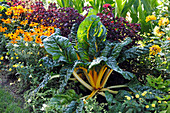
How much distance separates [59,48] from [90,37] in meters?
0.46

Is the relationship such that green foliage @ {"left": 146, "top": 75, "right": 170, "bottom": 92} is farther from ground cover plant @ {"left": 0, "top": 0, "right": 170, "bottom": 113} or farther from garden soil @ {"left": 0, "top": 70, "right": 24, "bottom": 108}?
garden soil @ {"left": 0, "top": 70, "right": 24, "bottom": 108}

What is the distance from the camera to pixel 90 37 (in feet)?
8.36

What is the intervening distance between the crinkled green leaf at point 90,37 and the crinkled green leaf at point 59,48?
0.17m

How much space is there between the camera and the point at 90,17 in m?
2.43

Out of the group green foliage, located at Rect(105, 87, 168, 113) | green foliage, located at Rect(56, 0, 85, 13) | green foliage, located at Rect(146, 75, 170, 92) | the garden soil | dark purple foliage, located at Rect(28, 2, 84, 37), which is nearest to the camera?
green foliage, located at Rect(105, 87, 168, 113)

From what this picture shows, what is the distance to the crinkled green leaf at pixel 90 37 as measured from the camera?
8.21ft

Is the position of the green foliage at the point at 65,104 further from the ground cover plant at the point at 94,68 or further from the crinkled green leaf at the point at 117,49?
the crinkled green leaf at the point at 117,49

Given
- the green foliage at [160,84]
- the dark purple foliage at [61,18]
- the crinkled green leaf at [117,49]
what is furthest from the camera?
the dark purple foliage at [61,18]

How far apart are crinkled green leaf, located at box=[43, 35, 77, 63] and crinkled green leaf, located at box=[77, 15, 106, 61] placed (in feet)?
0.56

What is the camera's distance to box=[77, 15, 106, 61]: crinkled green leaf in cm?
250

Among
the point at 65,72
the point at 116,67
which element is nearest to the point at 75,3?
the point at 65,72

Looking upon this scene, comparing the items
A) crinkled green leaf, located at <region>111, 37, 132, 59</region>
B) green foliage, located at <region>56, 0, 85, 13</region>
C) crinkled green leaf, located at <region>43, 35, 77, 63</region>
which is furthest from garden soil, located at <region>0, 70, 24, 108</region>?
green foliage, located at <region>56, 0, 85, 13</region>

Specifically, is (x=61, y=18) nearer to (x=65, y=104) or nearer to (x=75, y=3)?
(x=75, y=3)

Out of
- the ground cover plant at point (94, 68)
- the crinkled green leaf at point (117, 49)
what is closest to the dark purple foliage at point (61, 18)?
the ground cover plant at point (94, 68)
